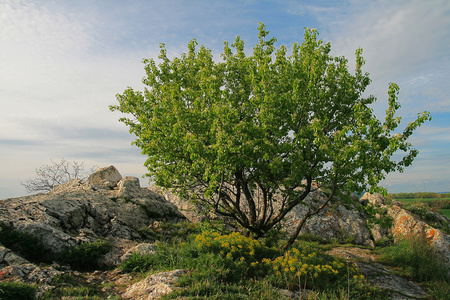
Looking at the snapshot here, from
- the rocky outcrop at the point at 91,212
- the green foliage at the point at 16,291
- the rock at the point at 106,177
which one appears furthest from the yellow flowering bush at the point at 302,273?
the rock at the point at 106,177

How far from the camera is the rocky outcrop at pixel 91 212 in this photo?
34.0ft

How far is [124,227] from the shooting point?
43.3 feet

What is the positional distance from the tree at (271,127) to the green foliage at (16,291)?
5.06 m

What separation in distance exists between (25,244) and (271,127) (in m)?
8.65

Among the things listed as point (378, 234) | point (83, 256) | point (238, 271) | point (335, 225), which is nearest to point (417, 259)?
point (378, 234)

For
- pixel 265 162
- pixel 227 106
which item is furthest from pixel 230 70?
pixel 265 162

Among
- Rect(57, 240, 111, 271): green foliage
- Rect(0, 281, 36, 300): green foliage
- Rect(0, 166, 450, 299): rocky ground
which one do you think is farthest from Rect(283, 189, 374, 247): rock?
Rect(0, 281, 36, 300): green foliage

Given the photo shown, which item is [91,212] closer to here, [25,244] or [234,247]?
[25,244]

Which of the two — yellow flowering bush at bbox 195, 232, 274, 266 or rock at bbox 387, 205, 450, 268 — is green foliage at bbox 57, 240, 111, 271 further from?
rock at bbox 387, 205, 450, 268

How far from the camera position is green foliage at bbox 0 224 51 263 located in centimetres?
941

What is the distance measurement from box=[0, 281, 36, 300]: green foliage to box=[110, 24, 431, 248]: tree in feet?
16.6

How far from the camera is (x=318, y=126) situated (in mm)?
8500

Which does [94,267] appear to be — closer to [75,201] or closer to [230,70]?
[75,201]

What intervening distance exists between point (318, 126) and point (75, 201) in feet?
34.4
